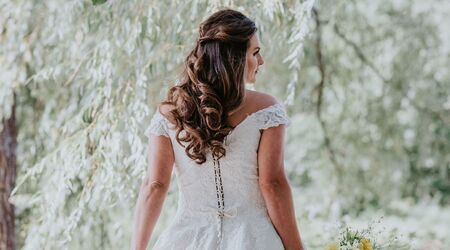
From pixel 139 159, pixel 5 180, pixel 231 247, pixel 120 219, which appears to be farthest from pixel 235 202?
pixel 5 180

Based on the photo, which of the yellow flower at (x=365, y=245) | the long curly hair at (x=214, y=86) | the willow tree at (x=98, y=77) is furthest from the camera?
the willow tree at (x=98, y=77)

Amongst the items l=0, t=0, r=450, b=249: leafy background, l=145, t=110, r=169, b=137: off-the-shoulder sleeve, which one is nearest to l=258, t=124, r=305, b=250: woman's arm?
l=145, t=110, r=169, b=137: off-the-shoulder sleeve

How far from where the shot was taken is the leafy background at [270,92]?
342cm

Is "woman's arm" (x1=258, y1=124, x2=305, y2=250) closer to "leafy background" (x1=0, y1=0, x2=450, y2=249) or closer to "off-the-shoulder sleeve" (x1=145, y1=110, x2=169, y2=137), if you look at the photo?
"off-the-shoulder sleeve" (x1=145, y1=110, x2=169, y2=137)

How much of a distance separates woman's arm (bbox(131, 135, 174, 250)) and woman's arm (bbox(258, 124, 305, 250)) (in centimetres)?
24

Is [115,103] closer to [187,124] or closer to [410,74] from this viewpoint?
[187,124]

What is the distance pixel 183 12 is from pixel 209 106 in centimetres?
164

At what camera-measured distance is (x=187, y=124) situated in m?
2.02

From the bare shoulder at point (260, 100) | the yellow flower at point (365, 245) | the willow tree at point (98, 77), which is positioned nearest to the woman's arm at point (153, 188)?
the bare shoulder at point (260, 100)

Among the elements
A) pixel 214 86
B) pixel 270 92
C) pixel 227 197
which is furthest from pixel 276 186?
pixel 270 92

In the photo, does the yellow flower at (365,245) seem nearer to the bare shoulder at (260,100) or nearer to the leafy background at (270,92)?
the leafy background at (270,92)

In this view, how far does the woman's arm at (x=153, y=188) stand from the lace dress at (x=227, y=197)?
0.07 feet

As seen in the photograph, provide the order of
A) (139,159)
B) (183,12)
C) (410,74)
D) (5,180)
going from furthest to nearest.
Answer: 1. (410,74)
2. (5,180)
3. (183,12)
4. (139,159)

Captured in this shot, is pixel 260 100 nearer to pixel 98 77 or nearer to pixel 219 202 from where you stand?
pixel 219 202
